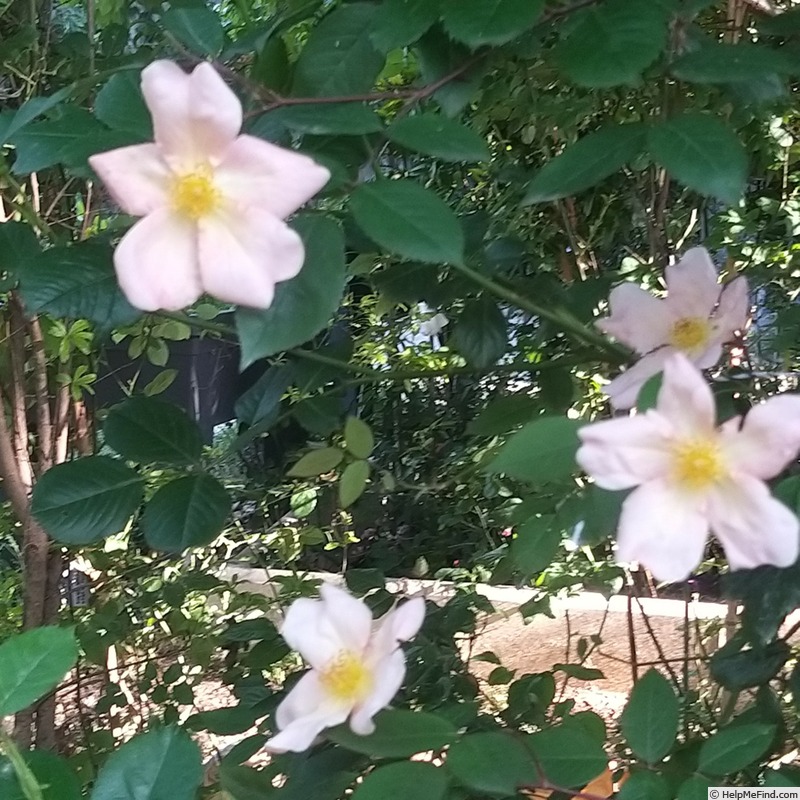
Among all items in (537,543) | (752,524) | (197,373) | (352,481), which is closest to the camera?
(752,524)

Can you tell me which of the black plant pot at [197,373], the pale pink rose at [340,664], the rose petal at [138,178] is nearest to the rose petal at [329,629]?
the pale pink rose at [340,664]

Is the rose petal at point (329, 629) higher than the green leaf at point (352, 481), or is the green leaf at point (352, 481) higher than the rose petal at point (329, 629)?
the green leaf at point (352, 481)

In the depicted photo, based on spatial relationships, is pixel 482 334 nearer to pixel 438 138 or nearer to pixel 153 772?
pixel 438 138

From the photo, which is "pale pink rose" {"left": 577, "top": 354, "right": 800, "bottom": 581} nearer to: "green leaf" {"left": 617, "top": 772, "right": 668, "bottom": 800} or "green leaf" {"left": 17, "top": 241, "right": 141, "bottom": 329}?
"green leaf" {"left": 617, "top": 772, "right": 668, "bottom": 800}

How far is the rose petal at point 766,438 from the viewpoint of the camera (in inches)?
12.3

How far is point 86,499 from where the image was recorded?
1.94 ft

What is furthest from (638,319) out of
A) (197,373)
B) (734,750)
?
(197,373)

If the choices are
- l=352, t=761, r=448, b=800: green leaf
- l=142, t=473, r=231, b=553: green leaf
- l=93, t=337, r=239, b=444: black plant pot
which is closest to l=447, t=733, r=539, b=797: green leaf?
l=352, t=761, r=448, b=800: green leaf

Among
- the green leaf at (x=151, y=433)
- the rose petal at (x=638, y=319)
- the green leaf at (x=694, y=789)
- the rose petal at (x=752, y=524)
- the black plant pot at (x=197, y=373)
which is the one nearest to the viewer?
the rose petal at (x=752, y=524)

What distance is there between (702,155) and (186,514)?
0.40 m

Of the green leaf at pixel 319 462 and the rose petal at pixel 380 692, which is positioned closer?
the rose petal at pixel 380 692

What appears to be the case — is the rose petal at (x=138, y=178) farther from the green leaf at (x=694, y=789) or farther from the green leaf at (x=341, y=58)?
the green leaf at (x=694, y=789)

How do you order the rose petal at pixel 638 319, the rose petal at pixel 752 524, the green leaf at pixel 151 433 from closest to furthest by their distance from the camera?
the rose petal at pixel 752 524 < the rose petal at pixel 638 319 < the green leaf at pixel 151 433

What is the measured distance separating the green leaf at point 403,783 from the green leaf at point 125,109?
13.1 inches
